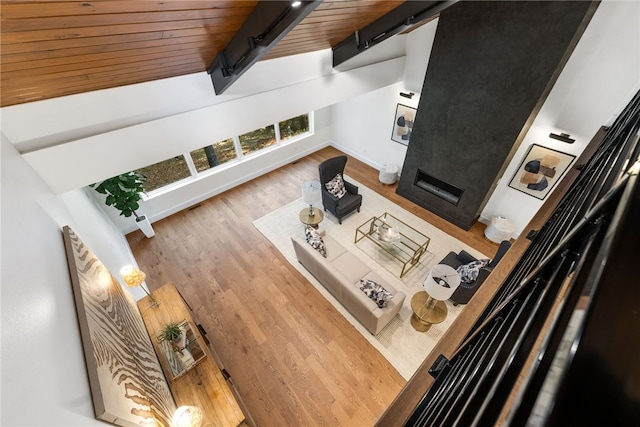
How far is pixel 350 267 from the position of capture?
3.82 m

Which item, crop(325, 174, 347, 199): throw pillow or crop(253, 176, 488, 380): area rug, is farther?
crop(325, 174, 347, 199): throw pillow

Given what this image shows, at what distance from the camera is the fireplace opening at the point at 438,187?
4.80 metres

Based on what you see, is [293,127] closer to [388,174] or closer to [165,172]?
[388,174]

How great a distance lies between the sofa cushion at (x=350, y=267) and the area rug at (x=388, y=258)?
0.45 meters

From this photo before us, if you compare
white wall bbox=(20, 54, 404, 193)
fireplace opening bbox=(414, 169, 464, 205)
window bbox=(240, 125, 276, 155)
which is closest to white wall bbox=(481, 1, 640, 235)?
fireplace opening bbox=(414, 169, 464, 205)

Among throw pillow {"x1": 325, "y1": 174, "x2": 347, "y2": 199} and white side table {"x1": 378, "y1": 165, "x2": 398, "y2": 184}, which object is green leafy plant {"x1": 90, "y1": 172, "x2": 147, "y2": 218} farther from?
white side table {"x1": 378, "y1": 165, "x2": 398, "y2": 184}

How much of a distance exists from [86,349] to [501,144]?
504 centimetres

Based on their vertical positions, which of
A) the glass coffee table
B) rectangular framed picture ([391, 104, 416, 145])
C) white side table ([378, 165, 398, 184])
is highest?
rectangular framed picture ([391, 104, 416, 145])

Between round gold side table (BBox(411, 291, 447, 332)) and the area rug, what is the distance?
0.09 m

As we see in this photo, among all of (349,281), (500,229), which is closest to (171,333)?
(349,281)

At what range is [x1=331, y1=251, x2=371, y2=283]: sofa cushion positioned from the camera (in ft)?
12.2

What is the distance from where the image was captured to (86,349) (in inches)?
54.4

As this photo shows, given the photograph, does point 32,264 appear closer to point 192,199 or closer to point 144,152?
point 144,152

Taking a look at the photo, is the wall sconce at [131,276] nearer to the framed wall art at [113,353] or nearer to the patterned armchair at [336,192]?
the framed wall art at [113,353]
